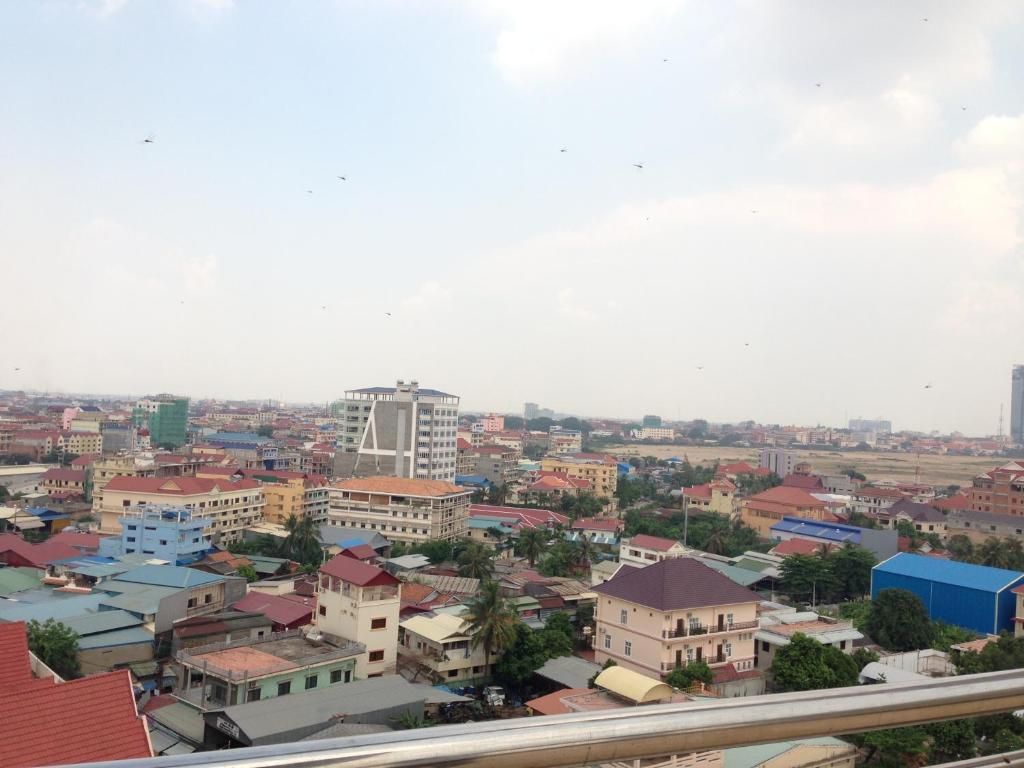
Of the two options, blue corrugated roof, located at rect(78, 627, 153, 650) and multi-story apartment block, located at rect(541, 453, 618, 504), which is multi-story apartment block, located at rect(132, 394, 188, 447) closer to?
multi-story apartment block, located at rect(541, 453, 618, 504)

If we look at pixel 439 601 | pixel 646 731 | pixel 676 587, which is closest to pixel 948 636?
pixel 676 587

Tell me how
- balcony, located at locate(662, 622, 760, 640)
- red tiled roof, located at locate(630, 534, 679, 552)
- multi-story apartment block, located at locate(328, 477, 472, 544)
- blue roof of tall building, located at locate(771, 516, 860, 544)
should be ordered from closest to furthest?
balcony, located at locate(662, 622, 760, 640) < red tiled roof, located at locate(630, 534, 679, 552) < multi-story apartment block, located at locate(328, 477, 472, 544) < blue roof of tall building, located at locate(771, 516, 860, 544)

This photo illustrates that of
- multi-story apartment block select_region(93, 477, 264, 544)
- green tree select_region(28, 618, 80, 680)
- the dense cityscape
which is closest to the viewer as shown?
the dense cityscape

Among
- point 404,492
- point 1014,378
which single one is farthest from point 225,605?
point 1014,378

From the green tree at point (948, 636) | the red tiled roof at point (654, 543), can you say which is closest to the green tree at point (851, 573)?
the green tree at point (948, 636)

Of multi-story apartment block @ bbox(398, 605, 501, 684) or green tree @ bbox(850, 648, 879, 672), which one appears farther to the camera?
multi-story apartment block @ bbox(398, 605, 501, 684)

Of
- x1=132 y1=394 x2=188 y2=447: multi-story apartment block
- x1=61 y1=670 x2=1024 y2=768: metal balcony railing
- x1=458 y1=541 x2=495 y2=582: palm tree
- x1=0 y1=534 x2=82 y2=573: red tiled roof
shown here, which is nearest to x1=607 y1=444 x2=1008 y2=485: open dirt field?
x1=132 y1=394 x2=188 y2=447: multi-story apartment block

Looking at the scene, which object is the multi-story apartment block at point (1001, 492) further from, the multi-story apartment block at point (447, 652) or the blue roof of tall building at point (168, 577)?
the blue roof of tall building at point (168, 577)

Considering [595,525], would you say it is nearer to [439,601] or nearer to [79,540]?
[439,601]
